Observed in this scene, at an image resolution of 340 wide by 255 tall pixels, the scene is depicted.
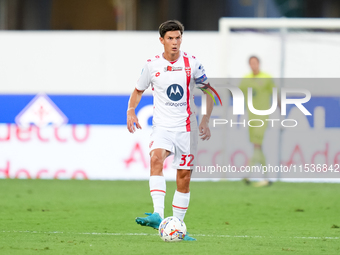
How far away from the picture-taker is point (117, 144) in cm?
1228

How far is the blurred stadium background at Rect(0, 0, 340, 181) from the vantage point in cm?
1228

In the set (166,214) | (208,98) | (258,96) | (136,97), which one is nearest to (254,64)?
(258,96)

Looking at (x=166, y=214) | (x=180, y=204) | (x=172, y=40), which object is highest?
(x=172, y=40)

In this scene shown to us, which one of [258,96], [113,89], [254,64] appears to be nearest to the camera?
[254,64]

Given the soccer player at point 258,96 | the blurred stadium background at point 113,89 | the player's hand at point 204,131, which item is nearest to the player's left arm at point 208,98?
the player's hand at point 204,131

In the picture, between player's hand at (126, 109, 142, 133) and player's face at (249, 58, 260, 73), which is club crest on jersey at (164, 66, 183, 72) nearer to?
player's hand at (126, 109, 142, 133)

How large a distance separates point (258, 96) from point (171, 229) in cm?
600

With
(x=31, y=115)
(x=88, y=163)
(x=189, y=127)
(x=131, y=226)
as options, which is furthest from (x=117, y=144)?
(x=189, y=127)

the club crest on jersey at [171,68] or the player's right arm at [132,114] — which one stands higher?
the club crest on jersey at [171,68]

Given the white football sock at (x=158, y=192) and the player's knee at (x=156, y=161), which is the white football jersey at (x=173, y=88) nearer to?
the player's knee at (x=156, y=161)

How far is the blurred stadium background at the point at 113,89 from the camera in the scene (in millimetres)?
12281

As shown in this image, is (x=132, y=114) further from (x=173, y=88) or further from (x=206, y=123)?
(x=206, y=123)

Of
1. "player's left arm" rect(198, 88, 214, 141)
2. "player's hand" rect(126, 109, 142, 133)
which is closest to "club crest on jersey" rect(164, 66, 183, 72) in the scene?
"player's left arm" rect(198, 88, 214, 141)

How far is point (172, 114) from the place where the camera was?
6586 mm
